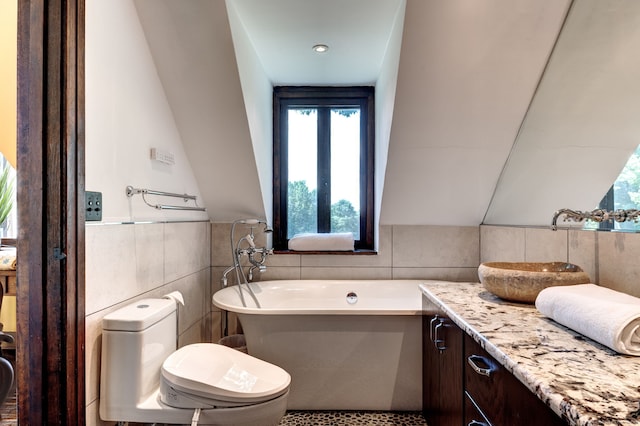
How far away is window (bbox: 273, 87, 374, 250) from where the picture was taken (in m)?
3.21

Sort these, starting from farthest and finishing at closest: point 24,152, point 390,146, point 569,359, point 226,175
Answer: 1. point 226,175
2. point 390,146
3. point 24,152
4. point 569,359

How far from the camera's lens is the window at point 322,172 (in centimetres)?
321

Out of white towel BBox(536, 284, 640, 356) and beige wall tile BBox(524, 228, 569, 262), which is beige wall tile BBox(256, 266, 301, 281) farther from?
white towel BBox(536, 284, 640, 356)

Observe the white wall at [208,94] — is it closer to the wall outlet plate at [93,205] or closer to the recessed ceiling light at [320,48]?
the recessed ceiling light at [320,48]

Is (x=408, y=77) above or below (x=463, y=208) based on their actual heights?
above

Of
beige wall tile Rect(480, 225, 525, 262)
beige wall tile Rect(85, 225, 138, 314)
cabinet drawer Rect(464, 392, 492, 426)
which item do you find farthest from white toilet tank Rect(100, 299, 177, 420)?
beige wall tile Rect(480, 225, 525, 262)

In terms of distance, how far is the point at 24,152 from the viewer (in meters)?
1.23

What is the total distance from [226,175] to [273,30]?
1.00m

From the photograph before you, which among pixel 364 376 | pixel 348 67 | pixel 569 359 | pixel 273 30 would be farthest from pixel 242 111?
pixel 569 359

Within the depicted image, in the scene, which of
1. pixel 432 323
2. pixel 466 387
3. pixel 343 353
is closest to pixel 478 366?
pixel 466 387

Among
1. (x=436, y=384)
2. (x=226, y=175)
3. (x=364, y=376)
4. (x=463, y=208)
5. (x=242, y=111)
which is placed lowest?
(x=364, y=376)

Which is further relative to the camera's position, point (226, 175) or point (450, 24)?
point (226, 175)

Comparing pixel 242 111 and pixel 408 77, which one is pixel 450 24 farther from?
pixel 242 111

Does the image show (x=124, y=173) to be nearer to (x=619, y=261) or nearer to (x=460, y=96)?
(x=460, y=96)
